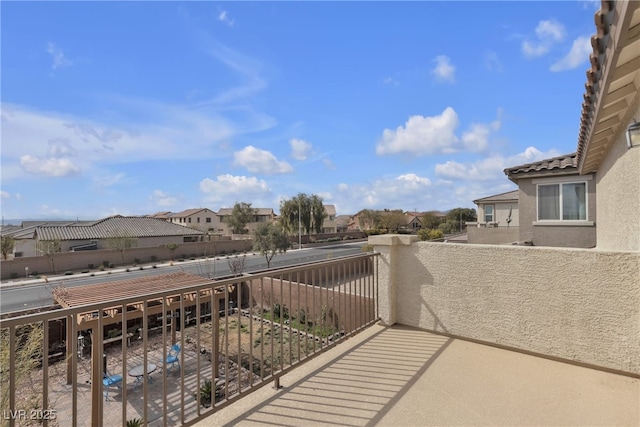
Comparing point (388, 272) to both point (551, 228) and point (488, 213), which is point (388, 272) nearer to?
point (551, 228)

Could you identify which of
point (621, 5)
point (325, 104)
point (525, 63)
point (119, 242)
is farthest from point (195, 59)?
point (119, 242)

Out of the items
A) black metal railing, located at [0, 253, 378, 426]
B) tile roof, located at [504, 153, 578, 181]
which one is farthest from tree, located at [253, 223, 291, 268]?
tile roof, located at [504, 153, 578, 181]

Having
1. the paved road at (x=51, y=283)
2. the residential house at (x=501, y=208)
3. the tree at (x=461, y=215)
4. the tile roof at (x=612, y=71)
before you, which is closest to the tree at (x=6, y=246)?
the paved road at (x=51, y=283)

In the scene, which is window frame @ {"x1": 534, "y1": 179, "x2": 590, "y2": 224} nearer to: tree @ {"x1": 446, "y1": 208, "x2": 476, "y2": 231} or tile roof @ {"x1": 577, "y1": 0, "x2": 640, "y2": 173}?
tile roof @ {"x1": 577, "y1": 0, "x2": 640, "y2": 173}

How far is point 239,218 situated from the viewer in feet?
192

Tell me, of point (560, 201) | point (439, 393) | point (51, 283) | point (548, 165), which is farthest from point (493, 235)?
point (51, 283)

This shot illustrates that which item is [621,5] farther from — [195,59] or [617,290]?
[195,59]

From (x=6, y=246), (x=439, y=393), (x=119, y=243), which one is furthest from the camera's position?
(x=119, y=243)

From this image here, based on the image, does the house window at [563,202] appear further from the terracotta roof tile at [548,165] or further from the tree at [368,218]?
the tree at [368,218]

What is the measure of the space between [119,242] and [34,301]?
1347 centimetres

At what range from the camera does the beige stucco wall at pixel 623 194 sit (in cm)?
304

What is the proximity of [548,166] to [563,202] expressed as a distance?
0.99 meters

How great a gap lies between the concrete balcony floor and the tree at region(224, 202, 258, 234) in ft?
185

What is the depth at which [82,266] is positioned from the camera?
27484mm
